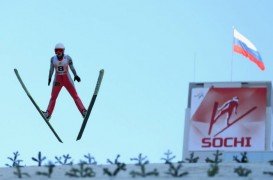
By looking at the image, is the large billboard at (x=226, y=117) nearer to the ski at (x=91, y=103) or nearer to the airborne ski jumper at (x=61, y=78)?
the ski at (x=91, y=103)

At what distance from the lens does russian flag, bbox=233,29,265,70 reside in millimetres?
53844

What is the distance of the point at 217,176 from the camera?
13352 mm

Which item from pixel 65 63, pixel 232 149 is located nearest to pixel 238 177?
pixel 65 63

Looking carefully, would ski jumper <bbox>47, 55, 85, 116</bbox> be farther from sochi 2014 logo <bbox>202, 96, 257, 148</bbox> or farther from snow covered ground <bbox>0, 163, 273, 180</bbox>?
sochi 2014 logo <bbox>202, 96, 257, 148</bbox>

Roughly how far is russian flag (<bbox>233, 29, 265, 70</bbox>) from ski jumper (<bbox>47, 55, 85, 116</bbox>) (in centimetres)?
2716

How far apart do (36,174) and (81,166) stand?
2.15ft

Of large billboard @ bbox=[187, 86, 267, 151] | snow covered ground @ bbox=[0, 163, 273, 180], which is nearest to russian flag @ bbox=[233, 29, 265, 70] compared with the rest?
large billboard @ bbox=[187, 86, 267, 151]

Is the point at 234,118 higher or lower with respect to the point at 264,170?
higher

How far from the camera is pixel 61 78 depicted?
26875mm

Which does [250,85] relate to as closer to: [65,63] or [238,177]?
[65,63]

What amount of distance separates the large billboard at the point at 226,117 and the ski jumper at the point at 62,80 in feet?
79.6

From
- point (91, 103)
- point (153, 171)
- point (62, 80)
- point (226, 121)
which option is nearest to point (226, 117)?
point (226, 121)

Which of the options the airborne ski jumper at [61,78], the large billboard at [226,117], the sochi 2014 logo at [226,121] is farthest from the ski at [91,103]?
the sochi 2014 logo at [226,121]

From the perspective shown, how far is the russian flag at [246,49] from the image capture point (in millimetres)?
53844
